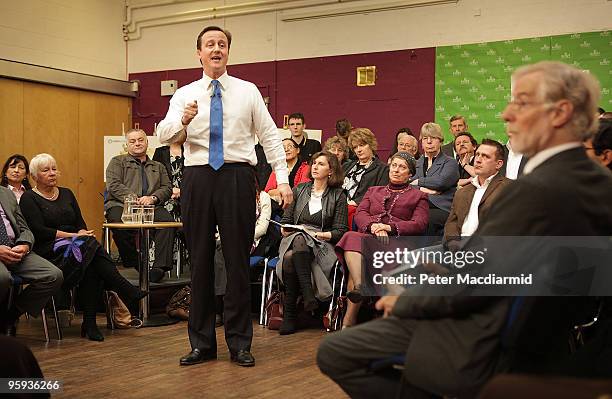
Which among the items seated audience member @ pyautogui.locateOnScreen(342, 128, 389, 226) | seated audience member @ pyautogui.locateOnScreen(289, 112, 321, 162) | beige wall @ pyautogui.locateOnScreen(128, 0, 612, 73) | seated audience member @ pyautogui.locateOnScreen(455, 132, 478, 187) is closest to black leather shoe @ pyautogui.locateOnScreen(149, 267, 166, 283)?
seated audience member @ pyautogui.locateOnScreen(342, 128, 389, 226)

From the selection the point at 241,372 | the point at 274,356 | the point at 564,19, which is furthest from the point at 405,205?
the point at 564,19

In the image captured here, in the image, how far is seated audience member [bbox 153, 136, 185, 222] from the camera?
23.1 feet

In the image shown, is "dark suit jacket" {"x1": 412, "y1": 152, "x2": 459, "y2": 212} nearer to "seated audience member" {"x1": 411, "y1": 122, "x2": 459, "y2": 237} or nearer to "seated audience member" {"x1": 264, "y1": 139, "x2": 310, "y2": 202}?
"seated audience member" {"x1": 411, "y1": 122, "x2": 459, "y2": 237}

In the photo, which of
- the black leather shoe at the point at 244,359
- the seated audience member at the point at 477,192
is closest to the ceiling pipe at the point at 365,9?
the seated audience member at the point at 477,192

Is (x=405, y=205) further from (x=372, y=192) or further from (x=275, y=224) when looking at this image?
(x=275, y=224)

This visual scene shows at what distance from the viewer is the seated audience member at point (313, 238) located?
5.33m

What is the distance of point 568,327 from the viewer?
203 centimetres

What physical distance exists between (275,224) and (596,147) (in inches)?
137

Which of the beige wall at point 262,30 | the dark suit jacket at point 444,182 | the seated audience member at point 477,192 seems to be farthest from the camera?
the beige wall at point 262,30

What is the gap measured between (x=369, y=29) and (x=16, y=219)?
17.6ft

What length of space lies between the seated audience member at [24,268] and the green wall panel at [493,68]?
16.0ft

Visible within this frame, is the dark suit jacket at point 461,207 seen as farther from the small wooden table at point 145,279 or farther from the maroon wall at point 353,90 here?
the maroon wall at point 353,90

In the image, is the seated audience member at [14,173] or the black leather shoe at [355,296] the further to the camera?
the seated audience member at [14,173]

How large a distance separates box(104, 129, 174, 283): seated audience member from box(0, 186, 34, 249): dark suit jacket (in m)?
1.70
